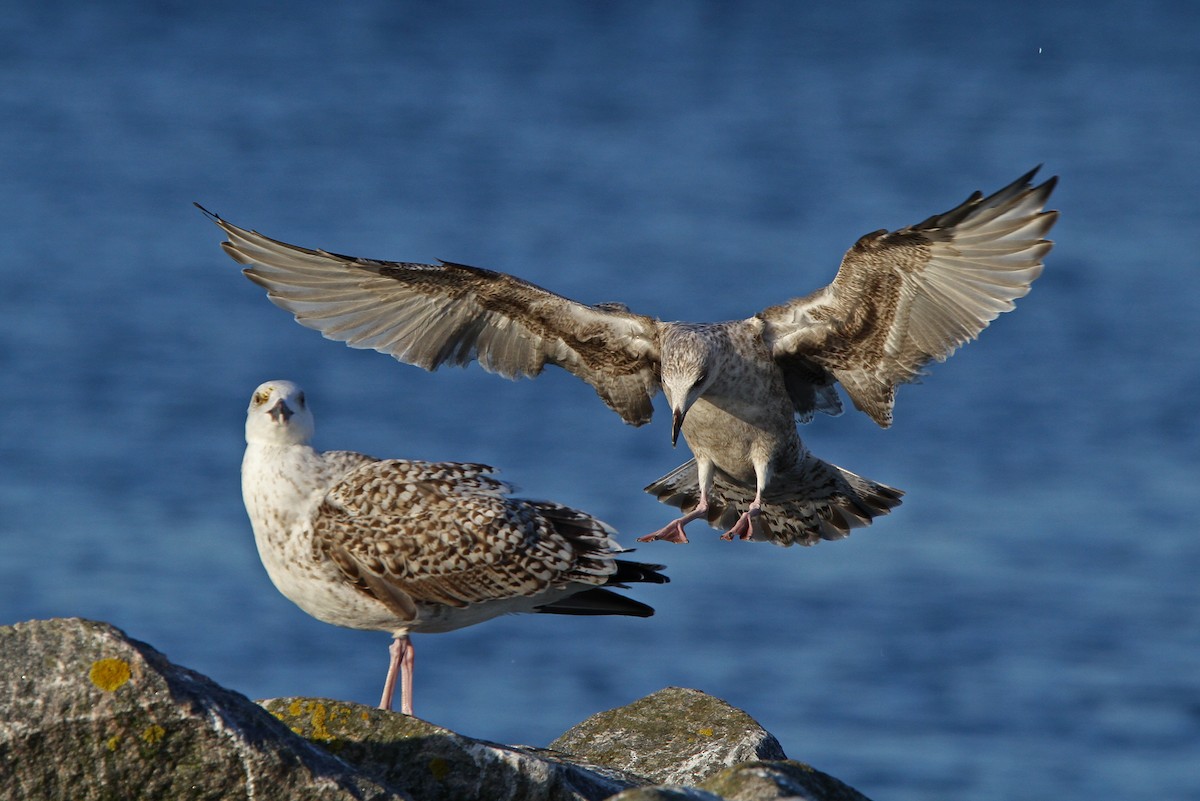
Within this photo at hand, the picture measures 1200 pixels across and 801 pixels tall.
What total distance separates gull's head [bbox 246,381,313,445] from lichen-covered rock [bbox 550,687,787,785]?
5.37 feet

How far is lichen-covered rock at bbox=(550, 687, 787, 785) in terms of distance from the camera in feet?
19.9

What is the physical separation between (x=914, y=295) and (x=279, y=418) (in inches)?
138

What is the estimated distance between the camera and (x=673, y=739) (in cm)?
625

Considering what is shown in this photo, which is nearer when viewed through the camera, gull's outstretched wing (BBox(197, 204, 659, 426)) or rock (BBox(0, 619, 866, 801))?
rock (BBox(0, 619, 866, 801))

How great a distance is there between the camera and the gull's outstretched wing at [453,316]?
9.45 m

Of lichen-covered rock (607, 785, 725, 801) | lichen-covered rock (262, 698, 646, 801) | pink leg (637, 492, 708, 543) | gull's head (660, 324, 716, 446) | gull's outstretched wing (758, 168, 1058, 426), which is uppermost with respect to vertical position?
gull's outstretched wing (758, 168, 1058, 426)

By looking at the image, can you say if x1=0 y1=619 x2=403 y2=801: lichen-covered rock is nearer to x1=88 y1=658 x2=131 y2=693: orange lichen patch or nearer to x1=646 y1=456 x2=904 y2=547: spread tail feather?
x1=88 y1=658 x2=131 y2=693: orange lichen patch

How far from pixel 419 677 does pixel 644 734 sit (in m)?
11.2

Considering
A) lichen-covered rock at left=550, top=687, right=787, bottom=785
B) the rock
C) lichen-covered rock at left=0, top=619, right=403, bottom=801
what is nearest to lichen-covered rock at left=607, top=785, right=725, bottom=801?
the rock

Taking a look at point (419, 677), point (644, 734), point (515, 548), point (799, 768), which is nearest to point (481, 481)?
point (515, 548)

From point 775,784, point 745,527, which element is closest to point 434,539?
point 775,784

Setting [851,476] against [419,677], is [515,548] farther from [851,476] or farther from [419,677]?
[419,677]

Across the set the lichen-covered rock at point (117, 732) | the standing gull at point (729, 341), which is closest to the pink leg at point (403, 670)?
the lichen-covered rock at point (117, 732)

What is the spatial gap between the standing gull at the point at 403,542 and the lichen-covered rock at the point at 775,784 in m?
2.19
